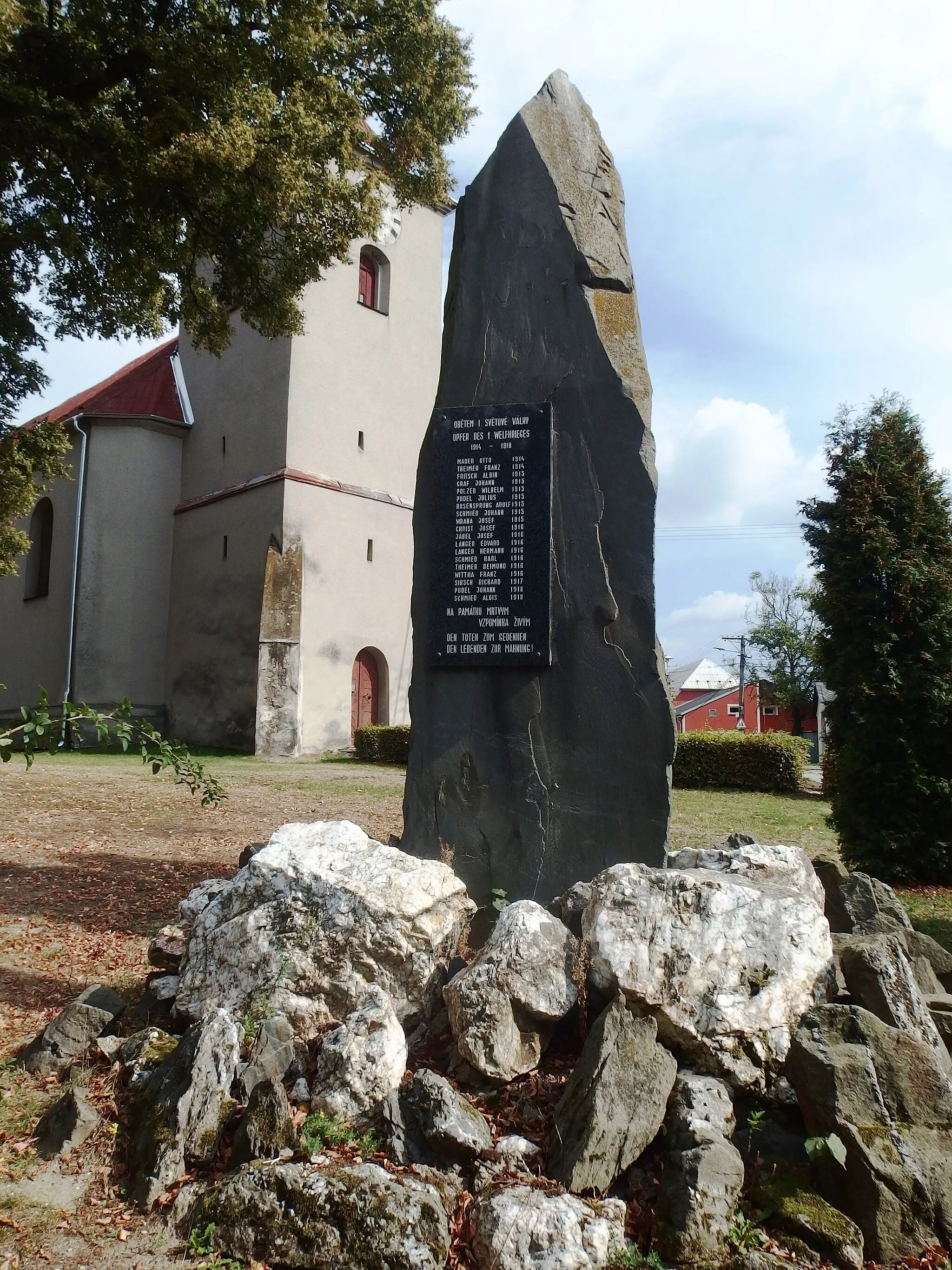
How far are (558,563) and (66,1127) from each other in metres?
3.76

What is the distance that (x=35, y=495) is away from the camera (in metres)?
13.6

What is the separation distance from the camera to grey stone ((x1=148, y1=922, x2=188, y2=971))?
4590 millimetres

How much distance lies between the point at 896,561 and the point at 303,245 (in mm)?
8386

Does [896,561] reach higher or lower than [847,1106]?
higher

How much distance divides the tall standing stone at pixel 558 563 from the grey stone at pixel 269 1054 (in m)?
1.82

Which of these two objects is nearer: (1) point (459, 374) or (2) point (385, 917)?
(2) point (385, 917)

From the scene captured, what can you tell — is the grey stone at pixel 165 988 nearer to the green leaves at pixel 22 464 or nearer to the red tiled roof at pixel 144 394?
the green leaves at pixel 22 464

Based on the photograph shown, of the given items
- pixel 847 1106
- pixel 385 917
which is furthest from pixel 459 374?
pixel 847 1106

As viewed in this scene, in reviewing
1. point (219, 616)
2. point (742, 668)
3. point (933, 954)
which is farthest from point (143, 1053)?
point (742, 668)

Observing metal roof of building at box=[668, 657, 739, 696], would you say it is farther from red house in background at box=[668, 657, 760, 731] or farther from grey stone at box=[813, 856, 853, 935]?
grey stone at box=[813, 856, 853, 935]

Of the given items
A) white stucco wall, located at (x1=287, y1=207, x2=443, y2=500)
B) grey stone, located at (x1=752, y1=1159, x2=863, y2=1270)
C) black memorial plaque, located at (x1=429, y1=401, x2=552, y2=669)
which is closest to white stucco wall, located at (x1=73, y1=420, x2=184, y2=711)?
white stucco wall, located at (x1=287, y1=207, x2=443, y2=500)

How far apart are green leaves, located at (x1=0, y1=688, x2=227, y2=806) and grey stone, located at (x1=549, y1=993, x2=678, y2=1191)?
6.30ft

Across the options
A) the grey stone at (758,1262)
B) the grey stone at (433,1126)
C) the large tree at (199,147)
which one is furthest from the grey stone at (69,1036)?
the large tree at (199,147)

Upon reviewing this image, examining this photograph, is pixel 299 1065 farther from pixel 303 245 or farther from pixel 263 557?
pixel 263 557
